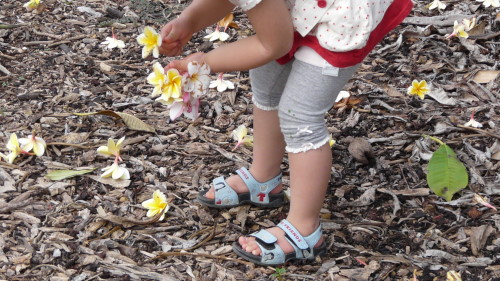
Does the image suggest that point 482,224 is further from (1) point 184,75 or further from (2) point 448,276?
(1) point 184,75

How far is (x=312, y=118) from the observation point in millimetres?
2340

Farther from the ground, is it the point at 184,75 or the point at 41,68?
the point at 184,75

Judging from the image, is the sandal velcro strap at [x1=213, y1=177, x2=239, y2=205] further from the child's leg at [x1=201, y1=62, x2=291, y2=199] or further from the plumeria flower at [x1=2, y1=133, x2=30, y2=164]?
the plumeria flower at [x1=2, y1=133, x2=30, y2=164]

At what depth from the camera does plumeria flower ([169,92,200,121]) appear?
2.27 m

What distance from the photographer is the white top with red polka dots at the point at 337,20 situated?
85.7 inches

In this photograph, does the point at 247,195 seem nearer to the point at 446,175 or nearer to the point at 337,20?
the point at 446,175

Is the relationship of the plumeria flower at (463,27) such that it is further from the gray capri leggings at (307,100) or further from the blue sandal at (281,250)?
the blue sandal at (281,250)

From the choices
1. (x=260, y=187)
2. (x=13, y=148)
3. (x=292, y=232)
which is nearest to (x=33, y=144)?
(x=13, y=148)

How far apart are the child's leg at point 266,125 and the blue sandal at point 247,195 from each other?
2 centimetres

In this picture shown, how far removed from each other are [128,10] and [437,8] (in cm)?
177

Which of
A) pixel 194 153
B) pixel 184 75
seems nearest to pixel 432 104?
pixel 194 153

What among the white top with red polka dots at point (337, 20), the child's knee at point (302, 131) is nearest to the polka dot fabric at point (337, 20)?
the white top with red polka dots at point (337, 20)

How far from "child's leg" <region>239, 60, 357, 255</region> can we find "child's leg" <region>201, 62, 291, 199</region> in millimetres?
185

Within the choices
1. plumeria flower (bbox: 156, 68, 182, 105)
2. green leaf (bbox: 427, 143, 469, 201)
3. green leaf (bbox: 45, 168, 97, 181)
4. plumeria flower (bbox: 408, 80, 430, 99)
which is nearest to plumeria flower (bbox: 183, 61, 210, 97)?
plumeria flower (bbox: 156, 68, 182, 105)
